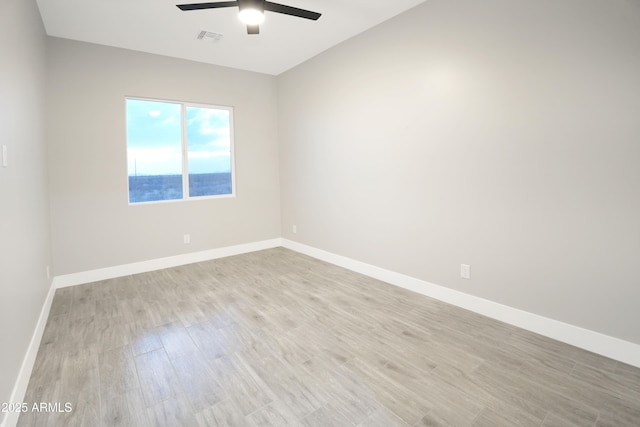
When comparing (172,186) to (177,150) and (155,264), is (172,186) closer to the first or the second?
(177,150)

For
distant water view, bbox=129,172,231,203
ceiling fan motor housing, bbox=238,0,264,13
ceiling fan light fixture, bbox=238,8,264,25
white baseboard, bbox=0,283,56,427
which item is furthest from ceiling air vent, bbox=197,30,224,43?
white baseboard, bbox=0,283,56,427

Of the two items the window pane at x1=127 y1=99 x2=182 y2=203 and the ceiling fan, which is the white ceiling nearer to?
the ceiling fan

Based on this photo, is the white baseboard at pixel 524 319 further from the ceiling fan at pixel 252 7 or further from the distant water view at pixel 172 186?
the ceiling fan at pixel 252 7

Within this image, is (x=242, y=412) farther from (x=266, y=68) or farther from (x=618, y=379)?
(x=266, y=68)

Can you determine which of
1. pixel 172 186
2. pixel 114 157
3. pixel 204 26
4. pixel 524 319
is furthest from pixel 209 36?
pixel 524 319

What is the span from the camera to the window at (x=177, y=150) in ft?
13.8

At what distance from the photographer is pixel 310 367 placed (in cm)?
210

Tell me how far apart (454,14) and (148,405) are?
3649 millimetres

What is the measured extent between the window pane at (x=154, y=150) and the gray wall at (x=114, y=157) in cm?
14

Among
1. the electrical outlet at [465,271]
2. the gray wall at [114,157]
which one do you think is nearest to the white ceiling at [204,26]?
the gray wall at [114,157]

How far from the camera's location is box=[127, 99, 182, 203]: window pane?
4172 millimetres

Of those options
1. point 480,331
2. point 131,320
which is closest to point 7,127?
point 131,320

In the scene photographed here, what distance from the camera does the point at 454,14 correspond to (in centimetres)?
282

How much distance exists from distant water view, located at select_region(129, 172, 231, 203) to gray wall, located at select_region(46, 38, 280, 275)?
133 millimetres
